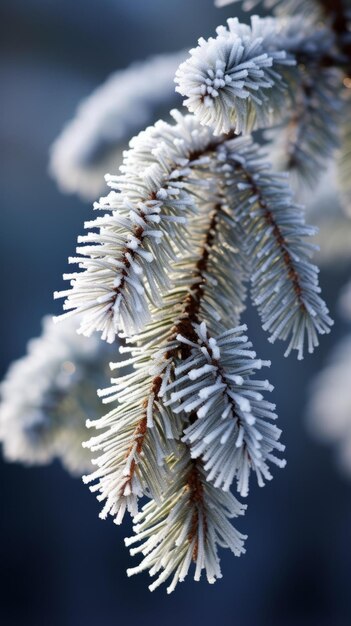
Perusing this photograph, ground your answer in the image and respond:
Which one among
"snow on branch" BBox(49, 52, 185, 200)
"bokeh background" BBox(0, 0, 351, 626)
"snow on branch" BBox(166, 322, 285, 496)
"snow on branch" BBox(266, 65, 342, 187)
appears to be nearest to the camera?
"snow on branch" BBox(166, 322, 285, 496)

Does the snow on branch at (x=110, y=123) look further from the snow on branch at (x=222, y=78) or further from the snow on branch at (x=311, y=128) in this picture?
the snow on branch at (x=222, y=78)

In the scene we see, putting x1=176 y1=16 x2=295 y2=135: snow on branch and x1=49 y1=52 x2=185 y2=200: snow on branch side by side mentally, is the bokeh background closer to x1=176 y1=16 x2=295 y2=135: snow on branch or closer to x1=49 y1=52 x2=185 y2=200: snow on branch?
x1=49 y1=52 x2=185 y2=200: snow on branch

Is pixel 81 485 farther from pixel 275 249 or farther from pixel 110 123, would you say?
pixel 275 249

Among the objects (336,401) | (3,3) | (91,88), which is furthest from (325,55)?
(3,3)

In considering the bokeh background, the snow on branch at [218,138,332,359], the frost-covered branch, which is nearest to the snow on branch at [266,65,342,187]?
the snow on branch at [218,138,332,359]

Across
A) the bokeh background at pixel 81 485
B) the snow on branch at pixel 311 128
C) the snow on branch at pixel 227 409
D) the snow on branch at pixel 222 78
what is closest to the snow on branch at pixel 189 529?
the snow on branch at pixel 227 409

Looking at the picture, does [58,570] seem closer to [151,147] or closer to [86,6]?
[86,6]
